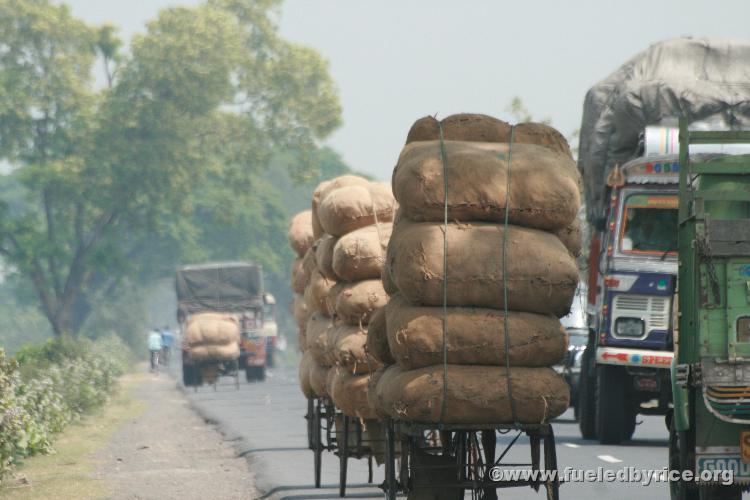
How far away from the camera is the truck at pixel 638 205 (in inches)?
708

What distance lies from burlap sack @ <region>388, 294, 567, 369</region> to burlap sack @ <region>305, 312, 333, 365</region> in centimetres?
460

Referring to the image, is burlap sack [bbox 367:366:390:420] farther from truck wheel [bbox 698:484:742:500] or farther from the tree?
the tree

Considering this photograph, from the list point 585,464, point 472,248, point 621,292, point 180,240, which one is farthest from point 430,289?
point 180,240

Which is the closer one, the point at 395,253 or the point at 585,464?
the point at 395,253

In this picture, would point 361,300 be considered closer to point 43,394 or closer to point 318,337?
point 318,337

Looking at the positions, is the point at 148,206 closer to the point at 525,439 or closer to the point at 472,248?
the point at 525,439

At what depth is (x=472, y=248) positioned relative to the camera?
9766 mm

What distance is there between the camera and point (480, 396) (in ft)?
31.5

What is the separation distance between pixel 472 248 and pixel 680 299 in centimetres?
135

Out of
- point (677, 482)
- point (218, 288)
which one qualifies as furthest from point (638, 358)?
point (218, 288)

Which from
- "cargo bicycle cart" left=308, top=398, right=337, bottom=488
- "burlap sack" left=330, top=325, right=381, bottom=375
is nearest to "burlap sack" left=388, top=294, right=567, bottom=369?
"burlap sack" left=330, top=325, right=381, bottom=375

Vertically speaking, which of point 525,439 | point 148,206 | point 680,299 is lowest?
point 525,439

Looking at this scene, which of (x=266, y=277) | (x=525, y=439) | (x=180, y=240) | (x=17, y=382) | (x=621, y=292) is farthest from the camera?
(x=266, y=277)

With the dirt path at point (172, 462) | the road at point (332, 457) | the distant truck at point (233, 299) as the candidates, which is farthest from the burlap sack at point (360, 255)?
the distant truck at point (233, 299)
